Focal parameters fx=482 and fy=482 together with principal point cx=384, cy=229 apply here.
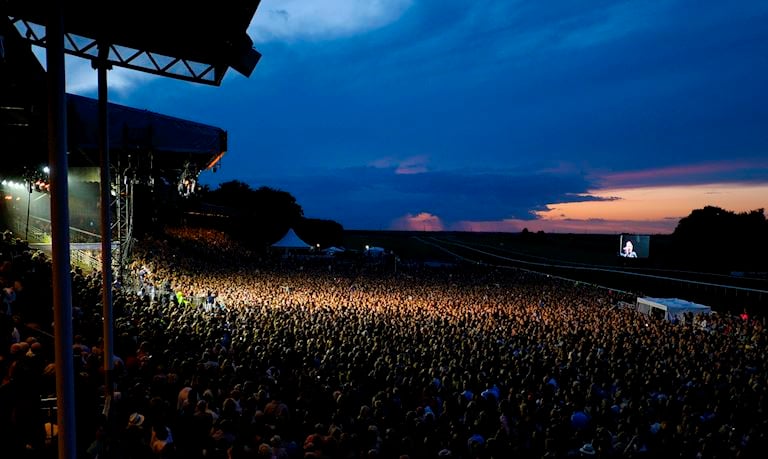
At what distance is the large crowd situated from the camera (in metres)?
4.09

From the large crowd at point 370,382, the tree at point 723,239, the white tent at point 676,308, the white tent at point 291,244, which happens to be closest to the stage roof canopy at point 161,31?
the large crowd at point 370,382

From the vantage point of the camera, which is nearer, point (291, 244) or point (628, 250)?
point (291, 244)

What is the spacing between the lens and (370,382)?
24.6 feet

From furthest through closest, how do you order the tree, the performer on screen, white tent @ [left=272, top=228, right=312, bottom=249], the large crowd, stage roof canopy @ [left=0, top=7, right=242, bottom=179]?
the tree
the performer on screen
white tent @ [left=272, top=228, right=312, bottom=249]
the large crowd
stage roof canopy @ [left=0, top=7, right=242, bottom=179]

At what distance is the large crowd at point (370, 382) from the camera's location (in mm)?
4094

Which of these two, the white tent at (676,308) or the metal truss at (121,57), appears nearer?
the metal truss at (121,57)

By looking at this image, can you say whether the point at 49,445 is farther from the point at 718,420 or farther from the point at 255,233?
the point at 255,233

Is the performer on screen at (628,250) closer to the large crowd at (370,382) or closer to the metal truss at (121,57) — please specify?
the large crowd at (370,382)

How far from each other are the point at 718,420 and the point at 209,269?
A: 18966 millimetres

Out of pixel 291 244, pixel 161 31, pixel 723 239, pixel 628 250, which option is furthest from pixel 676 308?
pixel 723 239

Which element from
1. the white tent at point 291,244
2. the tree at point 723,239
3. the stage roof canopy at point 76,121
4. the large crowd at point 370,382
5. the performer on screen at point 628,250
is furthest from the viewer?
the tree at point 723,239

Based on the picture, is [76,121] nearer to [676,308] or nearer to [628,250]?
[676,308]

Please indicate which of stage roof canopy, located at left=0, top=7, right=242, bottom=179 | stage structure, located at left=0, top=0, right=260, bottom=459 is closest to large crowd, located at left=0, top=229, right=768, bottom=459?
stage structure, located at left=0, top=0, right=260, bottom=459

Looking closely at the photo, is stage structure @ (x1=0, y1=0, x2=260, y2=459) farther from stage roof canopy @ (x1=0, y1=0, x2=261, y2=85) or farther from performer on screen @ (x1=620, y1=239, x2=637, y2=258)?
performer on screen @ (x1=620, y1=239, x2=637, y2=258)
